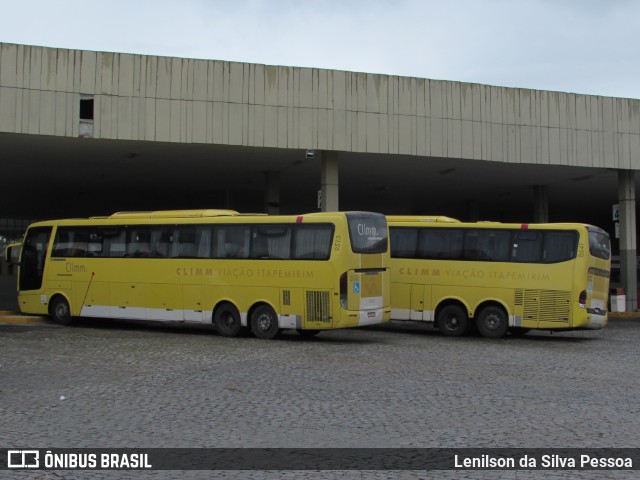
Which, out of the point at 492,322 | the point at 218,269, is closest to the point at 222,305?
the point at 218,269

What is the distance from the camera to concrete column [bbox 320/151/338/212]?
76.5ft

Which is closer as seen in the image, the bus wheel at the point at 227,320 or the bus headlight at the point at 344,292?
the bus headlight at the point at 344,292

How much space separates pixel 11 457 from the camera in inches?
251

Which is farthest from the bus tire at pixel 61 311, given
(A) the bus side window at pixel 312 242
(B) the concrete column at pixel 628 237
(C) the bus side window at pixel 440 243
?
(B) the concrete column at pixel 628 237

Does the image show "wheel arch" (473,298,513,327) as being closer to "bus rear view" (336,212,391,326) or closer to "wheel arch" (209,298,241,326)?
"bus rear view" (336,212,391,326)

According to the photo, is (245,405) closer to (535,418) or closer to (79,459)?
(79,459)

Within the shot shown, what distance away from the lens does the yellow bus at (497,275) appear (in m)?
17.3

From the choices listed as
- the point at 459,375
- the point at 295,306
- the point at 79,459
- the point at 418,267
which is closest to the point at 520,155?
the point at 418,267

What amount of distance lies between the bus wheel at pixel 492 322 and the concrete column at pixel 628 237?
1128 cm

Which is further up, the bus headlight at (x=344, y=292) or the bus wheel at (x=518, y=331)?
the bus headlight at (x=344, y=292)

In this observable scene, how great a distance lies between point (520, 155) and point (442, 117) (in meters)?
3.18

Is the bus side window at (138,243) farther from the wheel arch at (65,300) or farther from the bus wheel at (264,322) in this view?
the bus wheel at (264,322)

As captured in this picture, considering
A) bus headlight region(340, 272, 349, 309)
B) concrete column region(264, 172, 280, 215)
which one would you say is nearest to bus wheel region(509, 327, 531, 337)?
bus headlight region(340, 272, 349, 309)

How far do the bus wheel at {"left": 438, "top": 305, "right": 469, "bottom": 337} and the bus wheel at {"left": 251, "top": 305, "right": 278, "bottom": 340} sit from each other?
4448 mm
